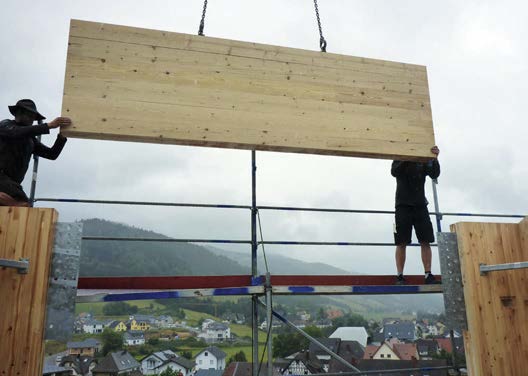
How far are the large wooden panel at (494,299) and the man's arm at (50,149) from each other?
3.21 meters

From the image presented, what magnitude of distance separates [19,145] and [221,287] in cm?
204

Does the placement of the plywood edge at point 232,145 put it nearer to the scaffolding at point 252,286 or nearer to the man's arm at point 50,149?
the man's arm at point 50,149

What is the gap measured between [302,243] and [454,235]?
1.99 meters

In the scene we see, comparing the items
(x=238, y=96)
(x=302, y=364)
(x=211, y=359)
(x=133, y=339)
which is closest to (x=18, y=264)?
(x=238, y=96)

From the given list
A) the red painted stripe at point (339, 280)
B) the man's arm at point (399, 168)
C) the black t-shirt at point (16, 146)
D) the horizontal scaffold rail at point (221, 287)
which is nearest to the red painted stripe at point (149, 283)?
the horizontal scaffold rail at point (221, 287)

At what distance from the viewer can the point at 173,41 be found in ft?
11.8

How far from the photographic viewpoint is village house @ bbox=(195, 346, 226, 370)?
903 centimetres

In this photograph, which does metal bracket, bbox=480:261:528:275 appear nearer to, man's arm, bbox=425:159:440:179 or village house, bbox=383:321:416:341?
man's arm, bbox=425:159:440:179

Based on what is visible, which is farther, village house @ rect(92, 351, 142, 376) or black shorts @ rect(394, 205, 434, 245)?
village house @ rect(92, 351, 142, 376)

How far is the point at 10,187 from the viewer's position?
9.90ft

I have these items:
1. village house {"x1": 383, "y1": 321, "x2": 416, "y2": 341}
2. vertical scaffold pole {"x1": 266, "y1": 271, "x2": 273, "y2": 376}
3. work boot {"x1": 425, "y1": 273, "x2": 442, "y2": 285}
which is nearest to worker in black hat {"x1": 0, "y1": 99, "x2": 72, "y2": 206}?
vertical scaffold pole {"x1": 266, "y1": 271, "x2": 273, "y2": 376}

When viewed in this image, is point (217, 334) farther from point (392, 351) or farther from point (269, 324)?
point (269, 324)

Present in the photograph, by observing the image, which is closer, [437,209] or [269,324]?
[269,324]

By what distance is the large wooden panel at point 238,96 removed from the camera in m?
3.32
